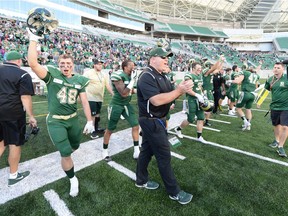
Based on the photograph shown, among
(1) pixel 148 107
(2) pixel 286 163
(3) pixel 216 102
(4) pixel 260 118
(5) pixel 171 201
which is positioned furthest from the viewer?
(3) pixel 216 102

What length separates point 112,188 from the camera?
10.4 feet

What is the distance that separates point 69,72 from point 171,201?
237cm

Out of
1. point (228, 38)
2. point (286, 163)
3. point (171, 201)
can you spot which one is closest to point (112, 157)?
point (171, 201)

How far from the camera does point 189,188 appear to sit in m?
3.22

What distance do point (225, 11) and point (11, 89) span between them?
256 ft

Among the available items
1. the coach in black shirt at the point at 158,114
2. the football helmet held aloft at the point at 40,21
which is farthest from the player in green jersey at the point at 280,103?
the football helmet held aloft at the point at 40,21

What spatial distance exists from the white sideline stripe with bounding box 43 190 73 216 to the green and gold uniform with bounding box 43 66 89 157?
2.10 ft

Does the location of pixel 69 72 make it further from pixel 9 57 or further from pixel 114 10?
pixel 114 10

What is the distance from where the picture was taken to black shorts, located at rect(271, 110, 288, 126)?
4648mm

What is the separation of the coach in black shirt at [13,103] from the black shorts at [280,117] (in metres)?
5.19

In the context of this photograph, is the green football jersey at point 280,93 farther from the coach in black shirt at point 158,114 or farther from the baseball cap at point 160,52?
the baseball cap at point 160,52

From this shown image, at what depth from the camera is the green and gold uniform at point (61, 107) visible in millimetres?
2838

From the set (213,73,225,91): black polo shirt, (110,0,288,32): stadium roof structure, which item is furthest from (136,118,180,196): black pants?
(110,0,288,32): stadium roof structure

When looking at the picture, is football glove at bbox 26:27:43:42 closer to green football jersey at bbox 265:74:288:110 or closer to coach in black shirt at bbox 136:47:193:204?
coach in black shirt at bbox 136:47:193:204
